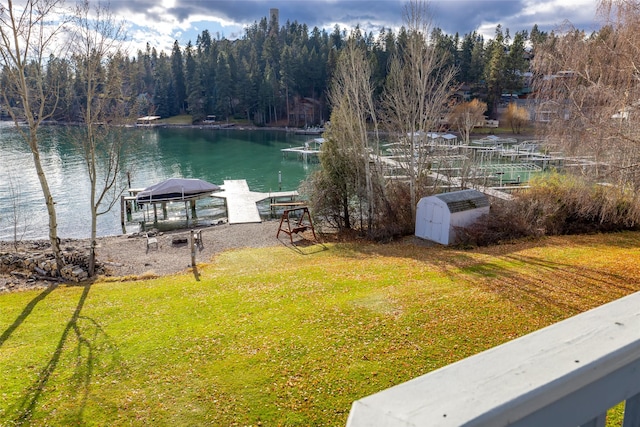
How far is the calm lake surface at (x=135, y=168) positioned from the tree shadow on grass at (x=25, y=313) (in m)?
5.76

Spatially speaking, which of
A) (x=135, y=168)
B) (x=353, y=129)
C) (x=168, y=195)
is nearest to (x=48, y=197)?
(x=353, y=129)

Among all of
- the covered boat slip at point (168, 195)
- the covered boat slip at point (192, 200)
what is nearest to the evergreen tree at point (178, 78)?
the covered boat slip at point (192, 200)

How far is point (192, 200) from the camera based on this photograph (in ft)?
104

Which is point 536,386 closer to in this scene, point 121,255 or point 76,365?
point 76,365

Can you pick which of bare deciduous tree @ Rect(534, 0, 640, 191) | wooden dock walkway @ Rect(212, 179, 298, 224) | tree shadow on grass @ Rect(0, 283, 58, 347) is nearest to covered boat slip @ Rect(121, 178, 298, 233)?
wooden dock walkway @ Rect(212, 179, 298, 224)

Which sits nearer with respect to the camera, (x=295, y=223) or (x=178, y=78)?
(x=295, y=223)

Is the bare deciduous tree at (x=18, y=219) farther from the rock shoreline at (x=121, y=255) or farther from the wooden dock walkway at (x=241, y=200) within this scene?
the wooden dock walkway at (x=241, y=200)

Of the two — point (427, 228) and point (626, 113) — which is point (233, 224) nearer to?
point (427, 228)

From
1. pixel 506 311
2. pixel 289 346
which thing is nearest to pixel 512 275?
pixel 506 311

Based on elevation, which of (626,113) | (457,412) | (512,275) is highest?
(626,113)

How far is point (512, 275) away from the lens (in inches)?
427

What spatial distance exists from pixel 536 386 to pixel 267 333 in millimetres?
7099

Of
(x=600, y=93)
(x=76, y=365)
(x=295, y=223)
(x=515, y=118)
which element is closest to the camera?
(x=76, y=365)

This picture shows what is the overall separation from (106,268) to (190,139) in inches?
2395
